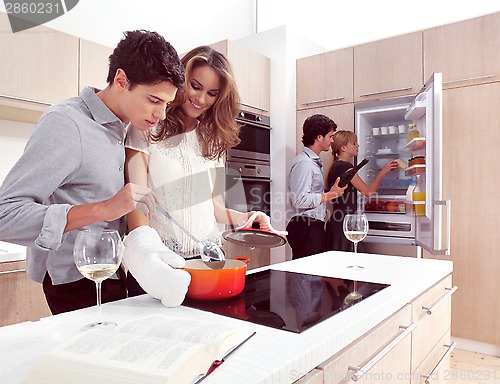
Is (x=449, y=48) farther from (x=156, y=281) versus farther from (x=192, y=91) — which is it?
(x=156, y=281)

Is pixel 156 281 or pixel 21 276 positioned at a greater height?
pixel 156 281

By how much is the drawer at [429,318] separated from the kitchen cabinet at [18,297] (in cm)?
184

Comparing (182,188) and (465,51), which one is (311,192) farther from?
(182,188)

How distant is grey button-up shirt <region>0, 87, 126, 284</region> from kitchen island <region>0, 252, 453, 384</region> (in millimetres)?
220

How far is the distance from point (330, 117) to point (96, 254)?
2918 mm

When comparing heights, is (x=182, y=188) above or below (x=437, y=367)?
above

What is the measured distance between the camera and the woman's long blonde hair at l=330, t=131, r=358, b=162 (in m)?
3.27

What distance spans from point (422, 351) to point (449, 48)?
2.30 metres

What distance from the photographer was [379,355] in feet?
3.21

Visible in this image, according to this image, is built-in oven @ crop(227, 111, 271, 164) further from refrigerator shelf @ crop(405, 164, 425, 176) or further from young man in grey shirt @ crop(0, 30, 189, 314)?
young man in grey shirt @ crop(0, 30, 189, 314)

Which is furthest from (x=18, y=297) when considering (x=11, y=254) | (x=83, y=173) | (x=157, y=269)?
(x=157, y=269)

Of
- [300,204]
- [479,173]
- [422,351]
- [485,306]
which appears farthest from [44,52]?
[485,306]

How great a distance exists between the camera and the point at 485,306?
2.77m

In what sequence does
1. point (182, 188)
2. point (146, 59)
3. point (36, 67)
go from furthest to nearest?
1. point (36, 67)
2. point (182, 188)
3. point (146, 59)
